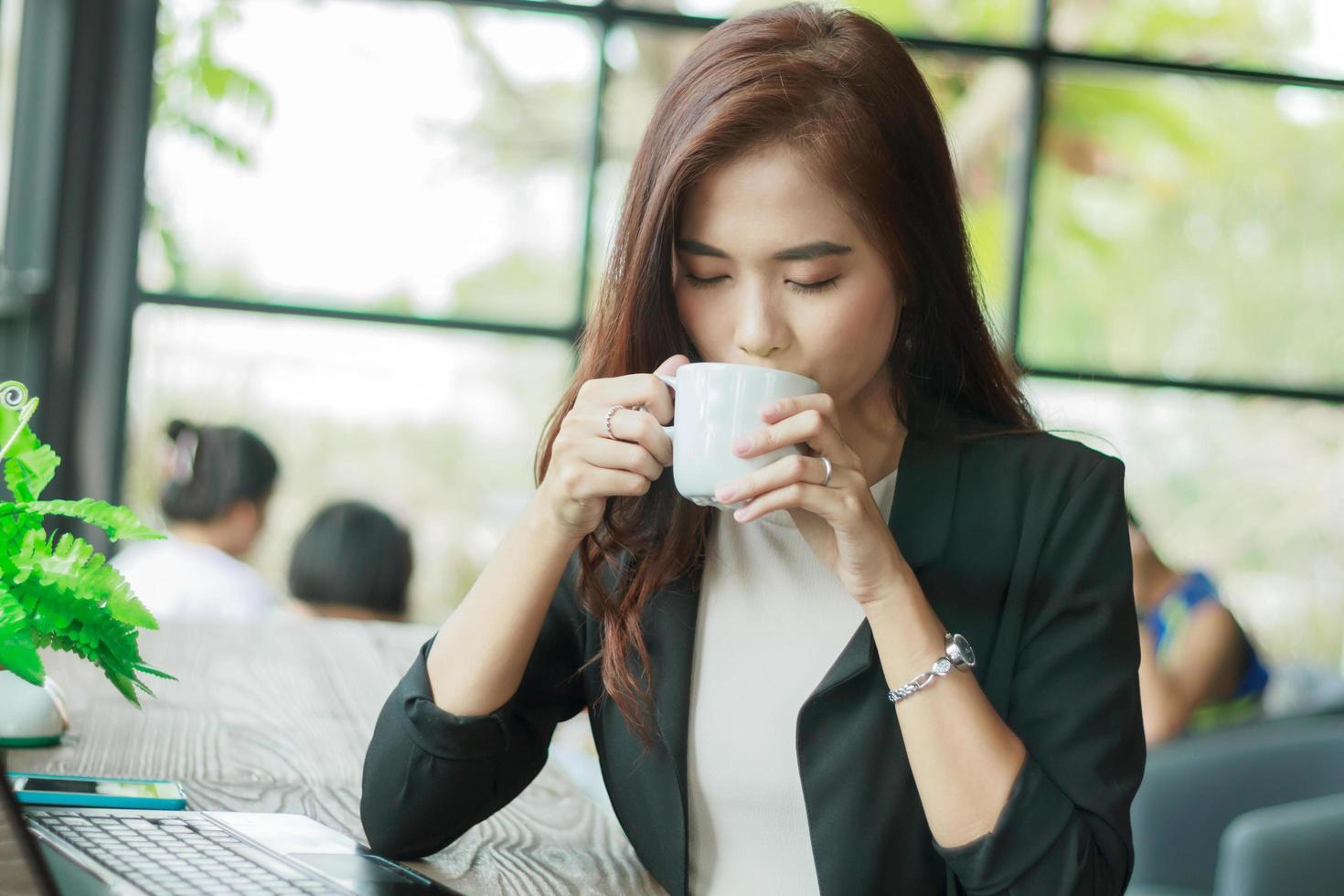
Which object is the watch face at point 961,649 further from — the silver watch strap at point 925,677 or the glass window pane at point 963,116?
the glass window pane at point 963,116

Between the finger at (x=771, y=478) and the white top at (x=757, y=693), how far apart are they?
0.76ft

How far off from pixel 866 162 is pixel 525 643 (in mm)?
442

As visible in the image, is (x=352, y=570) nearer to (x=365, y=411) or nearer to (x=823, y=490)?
(x=365, y=411)

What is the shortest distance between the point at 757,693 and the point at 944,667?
207 mm

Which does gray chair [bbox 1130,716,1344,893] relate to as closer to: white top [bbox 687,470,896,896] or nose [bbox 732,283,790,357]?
white top [bbox 687,470,896,896]

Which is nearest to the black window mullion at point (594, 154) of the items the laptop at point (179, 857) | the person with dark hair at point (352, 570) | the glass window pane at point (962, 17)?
the glass window pane at point (962, 17)

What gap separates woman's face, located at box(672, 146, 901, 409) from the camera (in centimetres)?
107

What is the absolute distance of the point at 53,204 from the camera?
140 inches

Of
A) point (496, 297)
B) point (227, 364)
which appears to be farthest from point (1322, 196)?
point (227, 364)

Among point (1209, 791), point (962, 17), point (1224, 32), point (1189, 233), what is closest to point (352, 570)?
point (1209, 791)

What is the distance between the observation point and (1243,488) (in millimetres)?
4219

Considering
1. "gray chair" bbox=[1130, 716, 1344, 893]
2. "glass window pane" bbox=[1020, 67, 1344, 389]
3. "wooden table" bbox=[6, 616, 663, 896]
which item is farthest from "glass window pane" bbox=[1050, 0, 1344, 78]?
"wooden table" bbox=[6, 616, 663, 896]

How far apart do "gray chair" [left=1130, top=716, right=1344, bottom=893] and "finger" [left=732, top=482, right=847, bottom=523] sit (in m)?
2.25

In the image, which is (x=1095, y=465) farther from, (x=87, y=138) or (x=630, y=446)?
(x=87, y=138)
